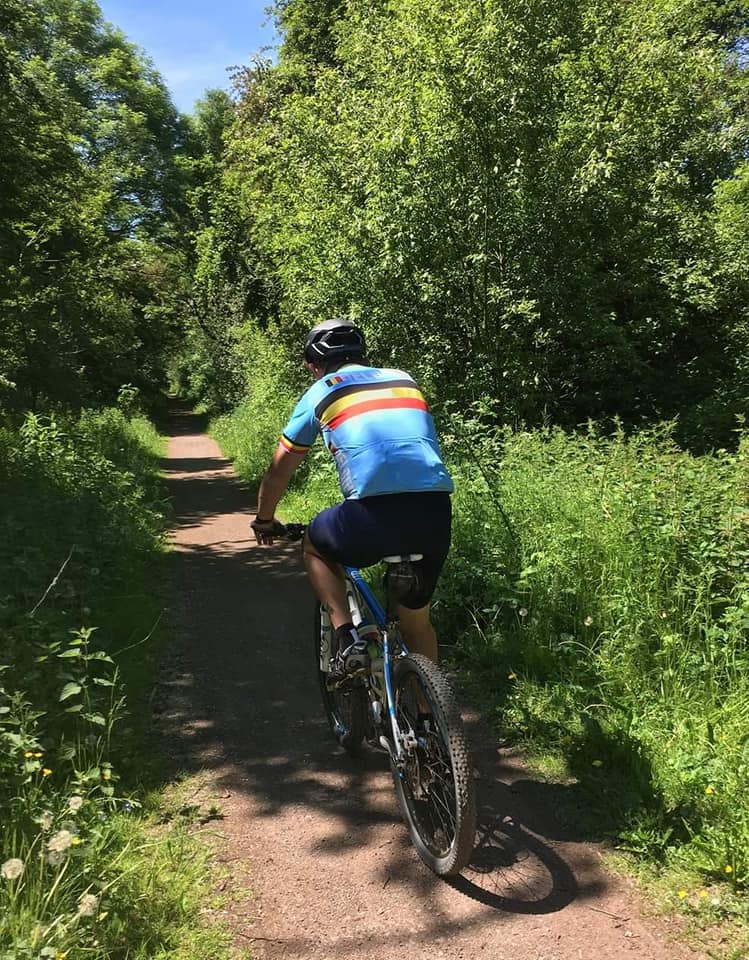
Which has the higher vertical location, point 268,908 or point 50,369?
point 50,369

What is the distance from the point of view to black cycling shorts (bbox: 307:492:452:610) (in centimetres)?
276

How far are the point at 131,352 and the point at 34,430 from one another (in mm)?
13570

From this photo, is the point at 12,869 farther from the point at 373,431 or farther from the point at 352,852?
the point at 373,431

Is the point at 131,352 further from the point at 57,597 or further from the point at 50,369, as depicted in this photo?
the point at 57,597

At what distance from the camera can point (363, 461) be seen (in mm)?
2760

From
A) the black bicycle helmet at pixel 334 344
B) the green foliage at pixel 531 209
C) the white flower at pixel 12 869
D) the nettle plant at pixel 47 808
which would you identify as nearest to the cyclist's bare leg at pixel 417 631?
the black bicycle helmet at pixel 334 344

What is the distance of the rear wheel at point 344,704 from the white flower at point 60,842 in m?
1.36

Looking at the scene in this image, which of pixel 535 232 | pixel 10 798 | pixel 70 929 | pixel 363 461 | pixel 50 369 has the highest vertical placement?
pixel 535 232

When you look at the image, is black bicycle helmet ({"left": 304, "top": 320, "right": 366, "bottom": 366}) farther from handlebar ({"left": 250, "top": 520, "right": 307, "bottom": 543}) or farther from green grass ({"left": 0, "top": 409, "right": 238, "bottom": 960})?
green grass ({"left": 0, "top": 409, "right": 238, "bottom": 960})

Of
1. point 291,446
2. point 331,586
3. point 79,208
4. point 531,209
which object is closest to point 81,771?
point 331,586

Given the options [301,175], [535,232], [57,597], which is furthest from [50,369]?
[535,232]

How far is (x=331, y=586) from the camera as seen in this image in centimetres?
313

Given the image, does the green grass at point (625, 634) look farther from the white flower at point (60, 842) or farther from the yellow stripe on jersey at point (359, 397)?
the white flower at point (60, 842)

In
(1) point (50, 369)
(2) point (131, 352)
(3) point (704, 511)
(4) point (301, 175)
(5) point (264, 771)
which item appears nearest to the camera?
(5) point (264, 771)
